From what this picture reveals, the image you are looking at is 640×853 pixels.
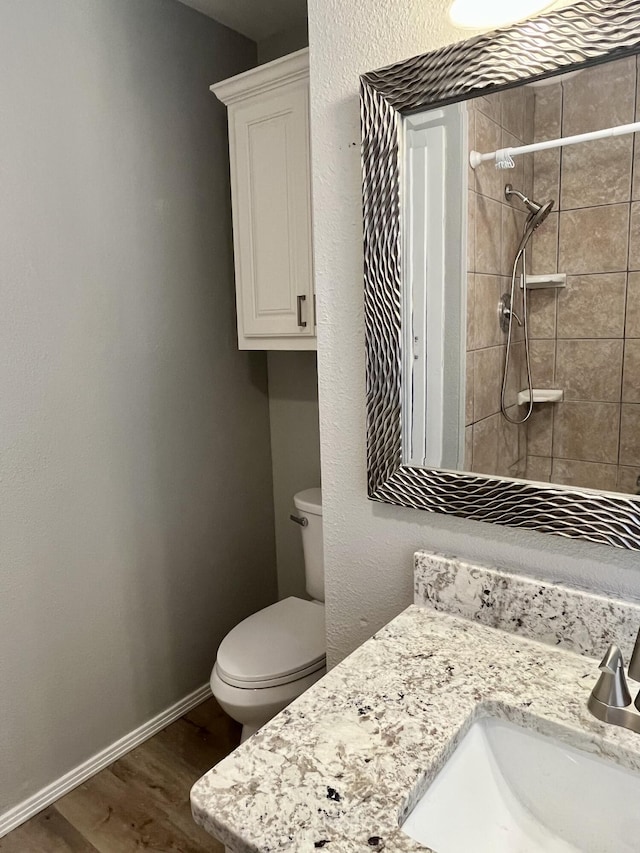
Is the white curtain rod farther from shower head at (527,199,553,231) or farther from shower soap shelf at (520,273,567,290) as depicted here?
shower soap shelf at (520,273,567,290)

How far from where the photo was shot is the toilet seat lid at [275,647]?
1.67 m

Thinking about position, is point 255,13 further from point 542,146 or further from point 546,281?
point 546,281

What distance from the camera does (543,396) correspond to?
39.6 inches

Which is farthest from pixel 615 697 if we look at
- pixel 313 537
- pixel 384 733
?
pixel 313 537

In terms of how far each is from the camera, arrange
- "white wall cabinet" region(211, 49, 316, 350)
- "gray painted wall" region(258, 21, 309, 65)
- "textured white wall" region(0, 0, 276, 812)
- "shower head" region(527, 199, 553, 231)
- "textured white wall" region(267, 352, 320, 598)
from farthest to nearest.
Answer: "textured white wall" region(267, 352, 320, 598)
"gray painted wall" region(258, 21, 309, 65)
"white wall cabinet" region(211, 49, 316, 350)
"textured white wall" region(0, 0, 276, 812)
"shower head" region(527, 199, 553, 231)

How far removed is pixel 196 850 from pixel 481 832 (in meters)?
1.09

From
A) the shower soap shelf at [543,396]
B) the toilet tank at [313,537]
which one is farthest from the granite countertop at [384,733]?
the toilet tank at [313,537]

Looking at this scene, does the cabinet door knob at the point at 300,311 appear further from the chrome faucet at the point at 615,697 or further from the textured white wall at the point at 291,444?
the chrome faucet at the point at 615,697

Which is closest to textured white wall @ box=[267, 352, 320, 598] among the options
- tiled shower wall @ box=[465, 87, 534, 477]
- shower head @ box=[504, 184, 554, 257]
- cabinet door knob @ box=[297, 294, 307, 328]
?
cabinet door knob @ box=[297, 294, 307, 328]

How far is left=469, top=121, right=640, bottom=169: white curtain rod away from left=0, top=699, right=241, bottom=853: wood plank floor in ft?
5.74

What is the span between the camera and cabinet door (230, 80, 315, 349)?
173 cm

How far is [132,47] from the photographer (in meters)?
1.78

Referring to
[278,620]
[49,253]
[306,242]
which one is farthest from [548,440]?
[49,253]

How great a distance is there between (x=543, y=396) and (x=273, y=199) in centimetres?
115
